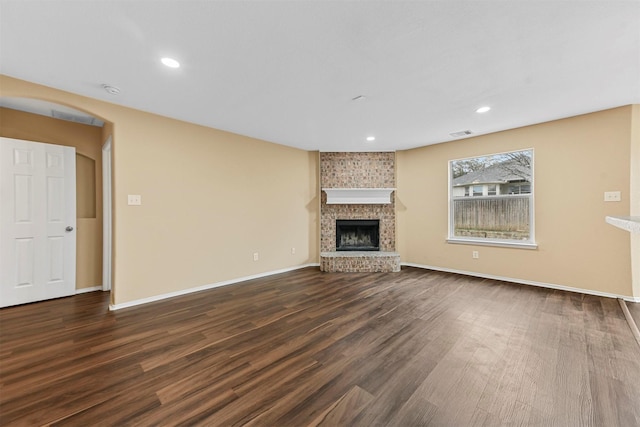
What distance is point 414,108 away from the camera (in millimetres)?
2922

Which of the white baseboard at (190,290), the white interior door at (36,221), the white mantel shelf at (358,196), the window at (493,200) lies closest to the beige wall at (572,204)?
the window at (493,200)

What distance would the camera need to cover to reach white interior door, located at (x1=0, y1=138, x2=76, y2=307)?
282 centimetres

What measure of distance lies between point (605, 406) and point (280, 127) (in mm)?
3937

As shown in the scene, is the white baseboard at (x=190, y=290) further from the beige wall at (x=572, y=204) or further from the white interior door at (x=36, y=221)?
the beige wall at (x=572, y=204)

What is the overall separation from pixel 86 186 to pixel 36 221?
2.42 feet

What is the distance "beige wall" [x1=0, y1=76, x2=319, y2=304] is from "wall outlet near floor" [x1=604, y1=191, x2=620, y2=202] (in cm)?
441

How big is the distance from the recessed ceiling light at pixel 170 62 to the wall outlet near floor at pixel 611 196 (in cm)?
502

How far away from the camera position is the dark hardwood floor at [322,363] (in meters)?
1.35

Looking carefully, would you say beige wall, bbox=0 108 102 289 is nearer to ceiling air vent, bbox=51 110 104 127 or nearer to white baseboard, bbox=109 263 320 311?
ceiling air vent, bbox=51 110 104 127

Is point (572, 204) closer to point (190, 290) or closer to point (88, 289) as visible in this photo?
point (190, 290)

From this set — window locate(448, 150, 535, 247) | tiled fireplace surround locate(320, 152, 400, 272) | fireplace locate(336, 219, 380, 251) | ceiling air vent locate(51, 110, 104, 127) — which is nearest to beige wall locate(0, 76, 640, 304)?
window locate(448, 150, 535, 247)

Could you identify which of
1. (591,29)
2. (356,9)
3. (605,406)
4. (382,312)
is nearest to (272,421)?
(382,312)

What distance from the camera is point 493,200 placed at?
4031mm

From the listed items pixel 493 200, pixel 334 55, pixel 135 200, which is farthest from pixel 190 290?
pixel 493 200
